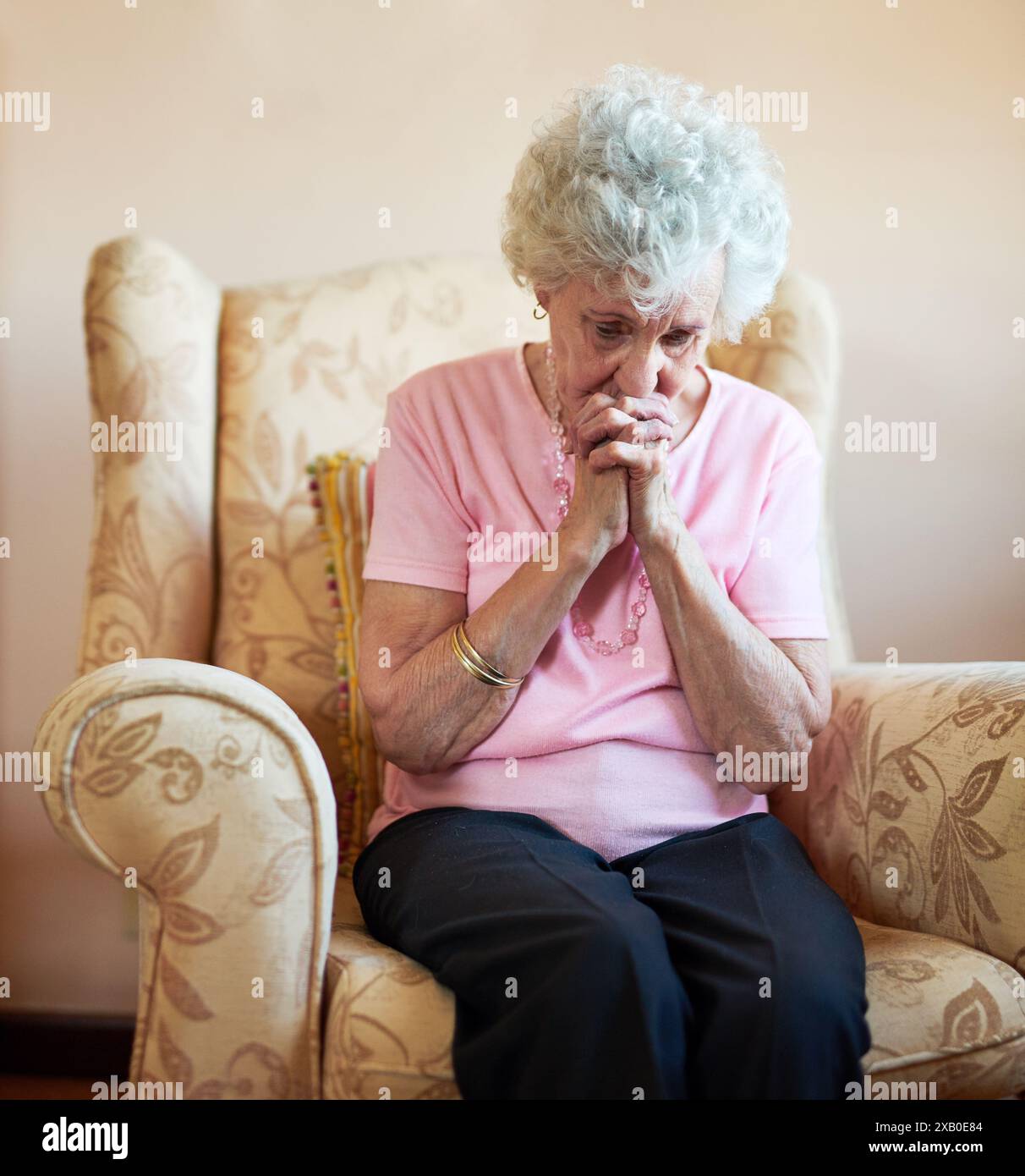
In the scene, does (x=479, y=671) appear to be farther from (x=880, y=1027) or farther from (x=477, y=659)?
(x=880, y=1027)

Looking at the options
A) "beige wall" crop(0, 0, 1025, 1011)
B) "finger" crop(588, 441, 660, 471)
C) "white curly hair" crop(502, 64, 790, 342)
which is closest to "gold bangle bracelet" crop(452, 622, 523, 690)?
"finger" crop(588, 441, 660, 471)

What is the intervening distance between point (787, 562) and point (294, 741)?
0.59 metres

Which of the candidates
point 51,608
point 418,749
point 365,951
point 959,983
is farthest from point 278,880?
point 51,608

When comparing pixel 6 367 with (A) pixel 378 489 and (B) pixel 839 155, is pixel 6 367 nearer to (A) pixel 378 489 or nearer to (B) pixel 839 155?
(A) pixel 378 489

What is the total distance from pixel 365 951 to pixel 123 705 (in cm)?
32

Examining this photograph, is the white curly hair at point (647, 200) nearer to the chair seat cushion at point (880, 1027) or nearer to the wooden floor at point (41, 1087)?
the chair seat cushion at point (880, 1027)

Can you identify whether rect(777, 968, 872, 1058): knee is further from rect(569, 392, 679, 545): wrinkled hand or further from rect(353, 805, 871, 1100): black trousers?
rect(569, 392, 679, 545): wrinkled hand

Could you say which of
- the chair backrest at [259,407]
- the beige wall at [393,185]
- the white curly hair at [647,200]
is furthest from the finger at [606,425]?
the beige wall at [393,185]

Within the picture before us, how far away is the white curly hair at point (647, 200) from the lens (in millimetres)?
1103

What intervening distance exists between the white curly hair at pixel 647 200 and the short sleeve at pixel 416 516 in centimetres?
22

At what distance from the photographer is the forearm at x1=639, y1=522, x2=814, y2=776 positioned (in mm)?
1131

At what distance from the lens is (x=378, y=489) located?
1.26 meters

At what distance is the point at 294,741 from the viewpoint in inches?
37.4

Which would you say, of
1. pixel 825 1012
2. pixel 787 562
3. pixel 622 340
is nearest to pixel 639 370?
pixel 622 340
